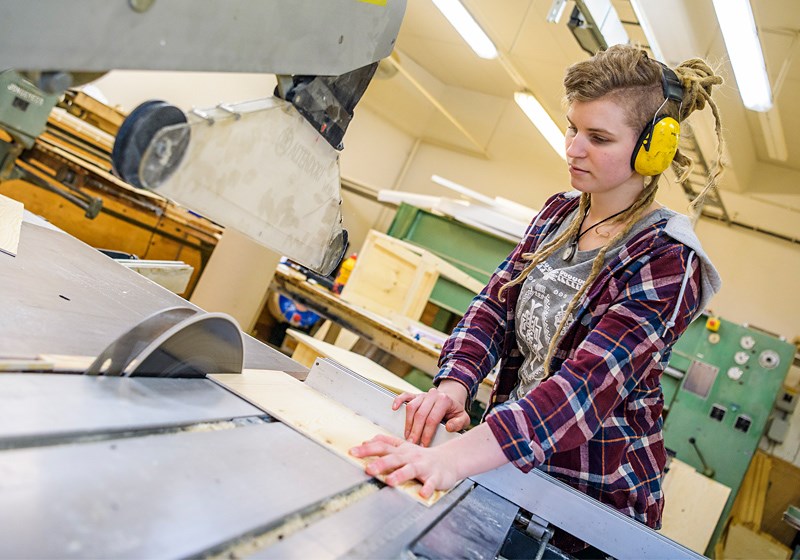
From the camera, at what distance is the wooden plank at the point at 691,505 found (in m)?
3.69

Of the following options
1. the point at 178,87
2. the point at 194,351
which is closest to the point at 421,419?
the point at 194,351

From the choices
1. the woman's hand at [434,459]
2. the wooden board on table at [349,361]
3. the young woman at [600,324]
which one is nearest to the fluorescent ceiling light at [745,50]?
the young woman at [600,324]

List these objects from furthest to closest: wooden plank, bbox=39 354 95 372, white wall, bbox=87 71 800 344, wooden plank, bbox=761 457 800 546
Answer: white wall, bbox=87 71 800 344, wooden plank, bbox=761 457 800 546, wooden plank, bbox=39 354 95 372

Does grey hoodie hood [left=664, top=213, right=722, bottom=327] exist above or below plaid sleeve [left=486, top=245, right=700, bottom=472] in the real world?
above

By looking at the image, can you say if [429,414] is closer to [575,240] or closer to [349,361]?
[575,240]

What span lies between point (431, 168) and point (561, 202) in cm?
685

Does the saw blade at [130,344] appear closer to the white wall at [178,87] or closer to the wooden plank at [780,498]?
the white wall at [178,87]

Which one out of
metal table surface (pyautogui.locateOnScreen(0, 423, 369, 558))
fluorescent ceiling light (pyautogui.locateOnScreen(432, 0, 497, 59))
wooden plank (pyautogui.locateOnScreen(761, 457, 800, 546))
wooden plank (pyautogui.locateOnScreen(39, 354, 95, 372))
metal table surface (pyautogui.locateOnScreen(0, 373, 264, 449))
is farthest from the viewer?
wooden plank (pyautogui.locateOnScreen(761, 457, 800, 546))

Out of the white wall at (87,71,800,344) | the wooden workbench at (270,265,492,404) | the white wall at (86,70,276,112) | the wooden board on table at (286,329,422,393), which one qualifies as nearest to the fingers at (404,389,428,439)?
the wooden board on table at (286,329,422,393)

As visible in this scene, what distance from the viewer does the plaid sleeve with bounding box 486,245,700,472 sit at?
0.88 m

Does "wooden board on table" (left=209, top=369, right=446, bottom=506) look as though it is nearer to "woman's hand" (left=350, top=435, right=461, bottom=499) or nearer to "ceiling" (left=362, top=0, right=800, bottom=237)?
"woman's hand" (left=350, top=435, right=461, bottom=499)

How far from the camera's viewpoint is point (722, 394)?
3875 mm

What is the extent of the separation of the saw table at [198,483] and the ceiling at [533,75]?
3.66 feet

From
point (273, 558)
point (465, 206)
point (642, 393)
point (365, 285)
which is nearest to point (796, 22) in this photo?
point (465, 206)
